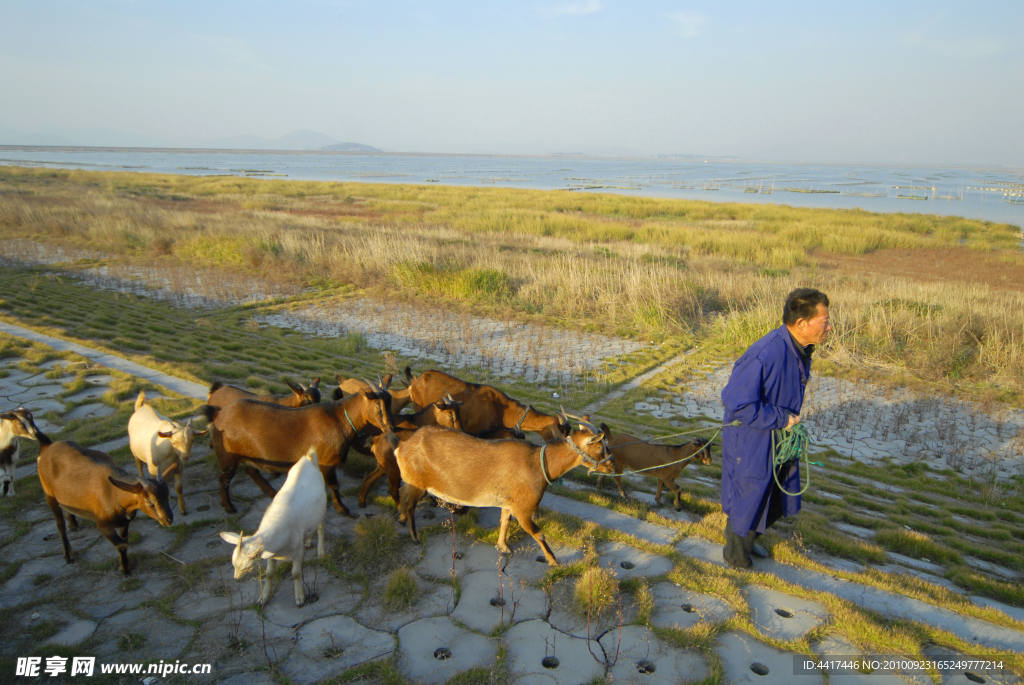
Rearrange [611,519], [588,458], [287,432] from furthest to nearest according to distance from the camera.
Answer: [611,519], [287,432], [588,458]

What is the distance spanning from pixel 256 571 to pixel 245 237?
64.0 feet

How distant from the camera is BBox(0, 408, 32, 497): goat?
527cm

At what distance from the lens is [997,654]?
3.82 m

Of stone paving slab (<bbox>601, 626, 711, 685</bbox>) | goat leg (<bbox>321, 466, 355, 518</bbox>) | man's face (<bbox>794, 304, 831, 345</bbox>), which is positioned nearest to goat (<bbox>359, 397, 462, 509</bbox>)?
goat leg (<bbox>321, 466, 355, 518</bbox>)

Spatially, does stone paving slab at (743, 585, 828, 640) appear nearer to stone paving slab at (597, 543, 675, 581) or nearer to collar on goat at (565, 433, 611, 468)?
stone paving slab at (597, 543, 675, 581)

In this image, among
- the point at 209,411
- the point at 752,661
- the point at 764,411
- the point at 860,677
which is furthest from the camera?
the point at 209,411

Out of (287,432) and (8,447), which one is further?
(8,447)

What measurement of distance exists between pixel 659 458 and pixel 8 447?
6459mm

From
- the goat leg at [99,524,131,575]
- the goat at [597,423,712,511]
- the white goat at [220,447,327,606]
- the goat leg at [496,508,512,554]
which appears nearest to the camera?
the white goat at [220,447,327,606]

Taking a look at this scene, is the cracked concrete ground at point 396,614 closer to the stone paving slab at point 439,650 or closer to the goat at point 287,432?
the stone paving slab at point 439,650

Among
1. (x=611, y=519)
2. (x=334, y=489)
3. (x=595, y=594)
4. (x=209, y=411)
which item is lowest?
(x=611, y=519)

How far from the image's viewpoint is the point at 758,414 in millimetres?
4570

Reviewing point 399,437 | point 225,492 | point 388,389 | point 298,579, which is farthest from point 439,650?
point 388,389

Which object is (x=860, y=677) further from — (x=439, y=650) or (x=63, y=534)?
(x=63, y=534)
